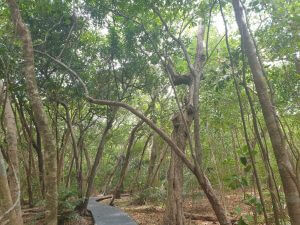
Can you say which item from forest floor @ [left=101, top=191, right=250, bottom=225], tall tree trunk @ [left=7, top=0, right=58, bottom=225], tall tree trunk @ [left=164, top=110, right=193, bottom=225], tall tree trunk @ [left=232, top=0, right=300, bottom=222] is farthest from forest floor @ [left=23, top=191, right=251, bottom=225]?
tall tree trunk @ [left=232, top=0, right=300, bottom=222]

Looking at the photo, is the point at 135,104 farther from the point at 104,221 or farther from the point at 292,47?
the point at 292,47

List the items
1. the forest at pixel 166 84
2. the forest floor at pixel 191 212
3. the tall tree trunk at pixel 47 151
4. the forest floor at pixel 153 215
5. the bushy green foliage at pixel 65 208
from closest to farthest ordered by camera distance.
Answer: the forest at pixel 166 84 < the tall tree trunk at pixel 47 151 < the bushy green foliage at pixel 65 208 < the forest floor at pixel 153 215 < the forest floor at pixel 191 212

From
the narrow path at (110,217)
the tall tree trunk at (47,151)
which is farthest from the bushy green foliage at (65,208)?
the tall tree trunk at (47,151)

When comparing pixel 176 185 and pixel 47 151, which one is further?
pixel 176 185

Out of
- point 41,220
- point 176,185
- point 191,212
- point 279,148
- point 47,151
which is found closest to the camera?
point 279,148

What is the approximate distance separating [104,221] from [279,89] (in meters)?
6.39

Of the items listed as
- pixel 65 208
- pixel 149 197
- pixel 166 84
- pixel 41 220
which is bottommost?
pixel 41 220

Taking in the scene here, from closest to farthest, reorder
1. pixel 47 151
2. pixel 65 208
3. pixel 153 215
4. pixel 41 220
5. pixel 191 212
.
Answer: pixel 47 151, pixel 65 208, pixel 41 220, pixel 153 215, pixel 191 212

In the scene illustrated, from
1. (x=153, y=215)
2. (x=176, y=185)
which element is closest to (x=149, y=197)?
(x=153, y=215)

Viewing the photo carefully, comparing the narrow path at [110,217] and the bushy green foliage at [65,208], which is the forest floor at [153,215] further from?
the narrow path at [110,217]

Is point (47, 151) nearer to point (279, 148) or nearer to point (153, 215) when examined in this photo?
point (279, 148)

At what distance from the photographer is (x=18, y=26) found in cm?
579

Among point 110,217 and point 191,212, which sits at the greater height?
point 191,212

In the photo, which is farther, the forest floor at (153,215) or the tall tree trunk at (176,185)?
the forest floor at (153,215)
